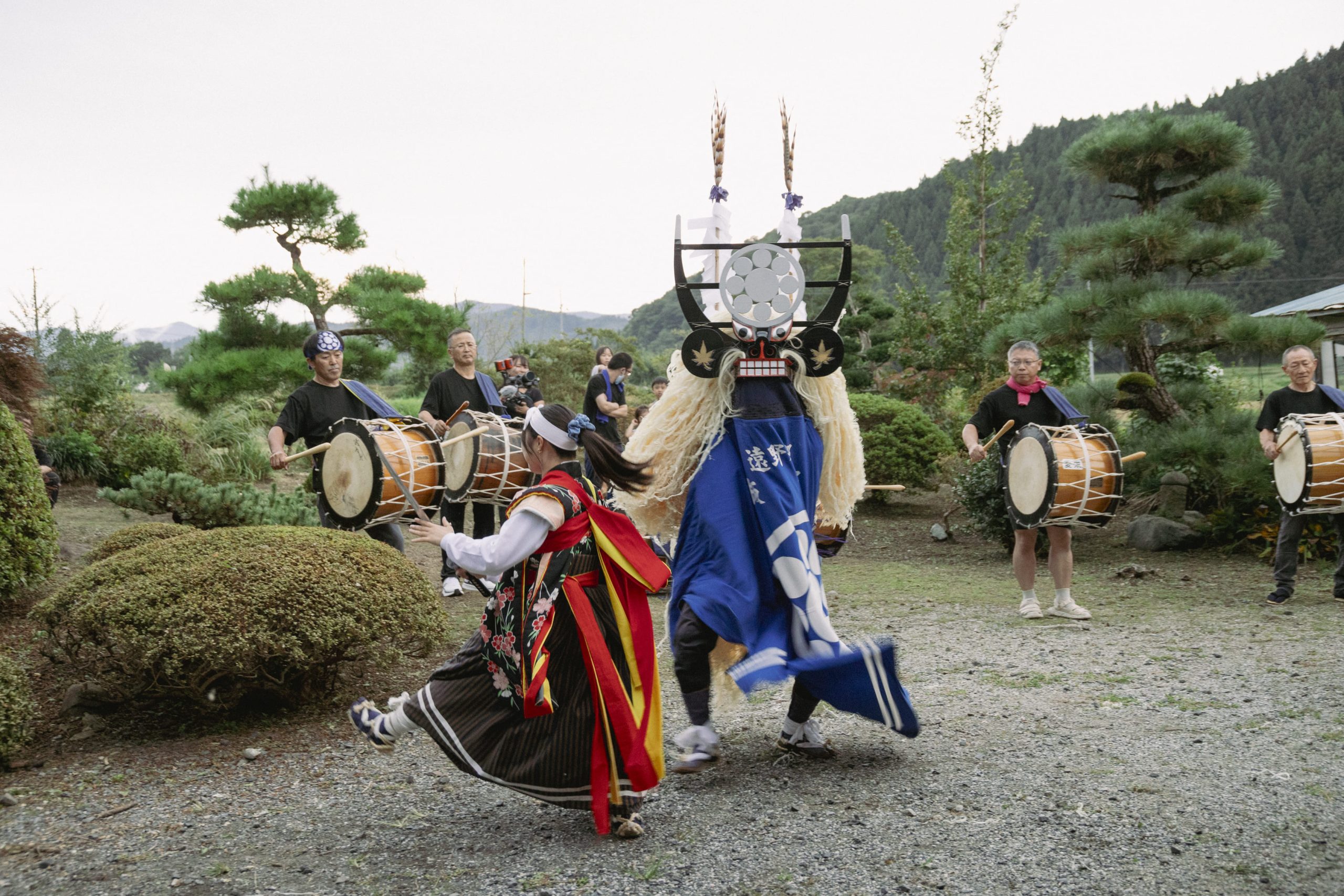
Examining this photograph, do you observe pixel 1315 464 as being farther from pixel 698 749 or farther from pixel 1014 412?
pixel 698 749

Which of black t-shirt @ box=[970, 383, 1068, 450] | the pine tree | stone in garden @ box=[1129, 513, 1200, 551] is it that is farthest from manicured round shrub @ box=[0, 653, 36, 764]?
stone in garden @ box=[1129, 513, 1200, 551]

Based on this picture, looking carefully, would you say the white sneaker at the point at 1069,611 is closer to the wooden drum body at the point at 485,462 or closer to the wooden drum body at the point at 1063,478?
the wooden drum body at the point at 1063,478

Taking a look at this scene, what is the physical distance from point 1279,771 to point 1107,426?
6.95 m

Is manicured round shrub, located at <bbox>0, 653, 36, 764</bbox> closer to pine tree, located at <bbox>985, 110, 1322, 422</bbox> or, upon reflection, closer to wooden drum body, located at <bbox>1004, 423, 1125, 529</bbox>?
wooden drum body, located at <bbox>1004, 423, 1125, 529</bbox>

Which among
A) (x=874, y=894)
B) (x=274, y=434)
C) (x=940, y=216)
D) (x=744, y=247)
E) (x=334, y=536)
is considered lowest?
(x=874, y=894)

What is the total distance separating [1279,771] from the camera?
3379 mm

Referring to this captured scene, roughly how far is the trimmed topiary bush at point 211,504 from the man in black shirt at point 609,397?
2.30m

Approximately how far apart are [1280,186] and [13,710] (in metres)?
30.6

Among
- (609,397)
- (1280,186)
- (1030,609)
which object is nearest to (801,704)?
(1030,609)

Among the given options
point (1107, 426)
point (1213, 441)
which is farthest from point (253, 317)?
point (1213, 441)

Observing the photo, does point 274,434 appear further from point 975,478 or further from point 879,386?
point 879,386

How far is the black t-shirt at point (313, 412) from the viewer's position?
5.43 m

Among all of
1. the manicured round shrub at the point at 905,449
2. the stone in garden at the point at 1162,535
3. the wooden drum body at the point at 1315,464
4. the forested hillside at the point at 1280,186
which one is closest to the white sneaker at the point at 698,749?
the wooden drum body at the point at 1315,464

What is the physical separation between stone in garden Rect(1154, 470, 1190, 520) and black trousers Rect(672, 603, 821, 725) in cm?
733
